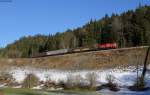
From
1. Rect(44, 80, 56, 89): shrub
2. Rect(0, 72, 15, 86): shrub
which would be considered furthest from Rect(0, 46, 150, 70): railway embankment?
Rect(44, 80, 56, 89): shrub

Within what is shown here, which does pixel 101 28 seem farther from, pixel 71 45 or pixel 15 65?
pixel 15 65

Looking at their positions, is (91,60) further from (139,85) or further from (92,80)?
(139,85)

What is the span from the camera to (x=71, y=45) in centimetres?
19788

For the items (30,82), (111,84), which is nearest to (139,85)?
(111,84)

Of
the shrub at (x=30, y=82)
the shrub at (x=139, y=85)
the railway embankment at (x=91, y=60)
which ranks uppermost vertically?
the railway embankment at (x=91, y=60)

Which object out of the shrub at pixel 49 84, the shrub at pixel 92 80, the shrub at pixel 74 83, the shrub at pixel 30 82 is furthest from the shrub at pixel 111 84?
the shrub at pixel 30 82

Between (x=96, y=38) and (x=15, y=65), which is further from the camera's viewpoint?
(x=96, y=38)

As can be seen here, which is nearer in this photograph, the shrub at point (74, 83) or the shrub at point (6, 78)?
the shrub at point (74, 83)

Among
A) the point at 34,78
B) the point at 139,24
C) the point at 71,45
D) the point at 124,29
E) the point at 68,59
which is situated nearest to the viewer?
the point at 34,78

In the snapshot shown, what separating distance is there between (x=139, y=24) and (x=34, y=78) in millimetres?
84769

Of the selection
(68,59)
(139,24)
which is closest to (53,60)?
(68,59)

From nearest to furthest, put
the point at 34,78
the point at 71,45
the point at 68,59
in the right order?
the point at 34,78
the point at 68,59
the point at 71,45

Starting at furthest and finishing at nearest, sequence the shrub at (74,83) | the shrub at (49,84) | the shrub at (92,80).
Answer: the shrub at (49,84) → the shrub at (74,83) → the shrub at (92,80)

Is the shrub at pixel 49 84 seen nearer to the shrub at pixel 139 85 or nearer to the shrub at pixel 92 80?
the shrub at pixel 92 80
